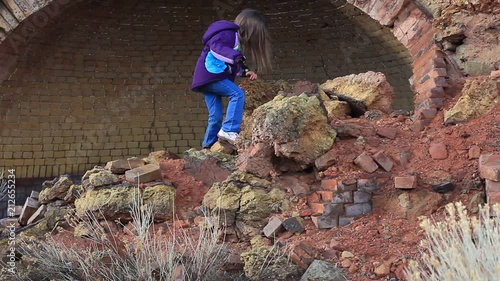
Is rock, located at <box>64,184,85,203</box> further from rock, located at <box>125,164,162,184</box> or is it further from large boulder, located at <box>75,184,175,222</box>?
rock, located at <box>125,164,162,184</box>

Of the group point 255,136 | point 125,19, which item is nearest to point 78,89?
point 125,19

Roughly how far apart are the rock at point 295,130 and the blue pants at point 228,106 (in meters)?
0.66

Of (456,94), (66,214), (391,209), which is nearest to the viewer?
(391,209)

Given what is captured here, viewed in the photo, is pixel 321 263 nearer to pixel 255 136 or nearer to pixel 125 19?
pixel 255 136

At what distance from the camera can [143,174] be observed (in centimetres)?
307

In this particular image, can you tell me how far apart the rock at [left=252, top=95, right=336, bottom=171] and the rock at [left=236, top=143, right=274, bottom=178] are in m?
0.04

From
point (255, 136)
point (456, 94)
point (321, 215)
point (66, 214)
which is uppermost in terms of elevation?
point (456, 94)

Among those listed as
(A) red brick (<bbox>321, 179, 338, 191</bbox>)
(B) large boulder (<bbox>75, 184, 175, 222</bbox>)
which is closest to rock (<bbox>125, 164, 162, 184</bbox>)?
(B) large boulder (<bbox>75, 184, 175, 222</bbox>)

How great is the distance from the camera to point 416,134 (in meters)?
3.19

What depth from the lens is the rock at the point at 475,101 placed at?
323cm

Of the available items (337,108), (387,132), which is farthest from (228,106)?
(387,132)

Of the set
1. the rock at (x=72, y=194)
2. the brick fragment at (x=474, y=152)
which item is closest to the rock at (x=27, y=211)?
the rock at (x=72, y=194)

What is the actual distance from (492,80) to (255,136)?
1.77 metres

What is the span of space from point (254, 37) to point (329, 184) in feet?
5.18
